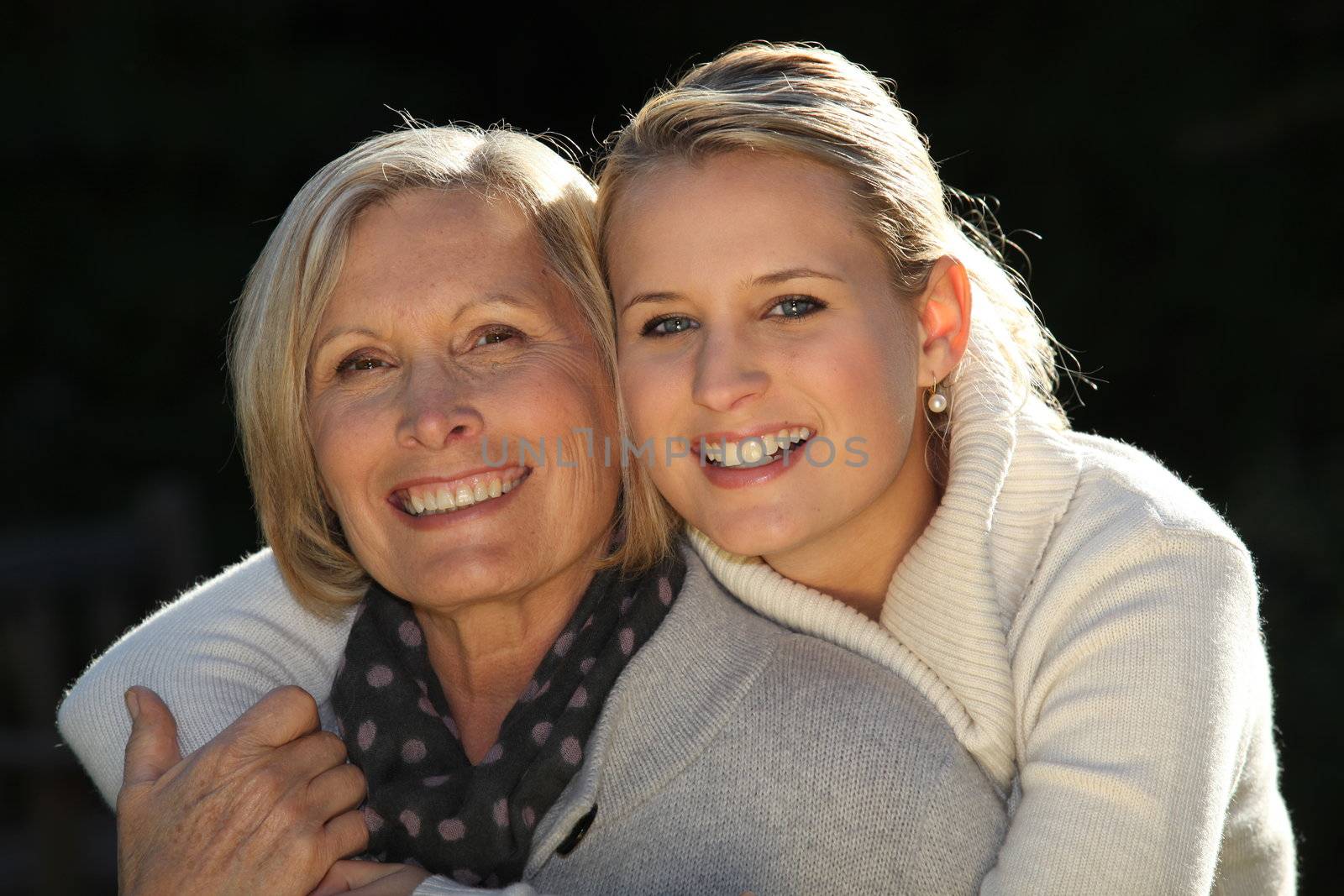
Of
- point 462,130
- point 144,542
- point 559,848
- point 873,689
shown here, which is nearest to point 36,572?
point 144,542

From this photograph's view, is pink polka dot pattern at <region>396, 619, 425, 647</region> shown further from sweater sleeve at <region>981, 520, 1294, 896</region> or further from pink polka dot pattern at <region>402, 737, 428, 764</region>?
→ sweater sleeve at <region>981, 520, 1294, 896</region>

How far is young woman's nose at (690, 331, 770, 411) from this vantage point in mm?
1914

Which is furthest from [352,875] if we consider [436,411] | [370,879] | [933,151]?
[933,151]

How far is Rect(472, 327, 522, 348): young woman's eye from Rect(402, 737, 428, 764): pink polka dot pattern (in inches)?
23.3

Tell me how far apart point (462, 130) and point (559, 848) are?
1.13m

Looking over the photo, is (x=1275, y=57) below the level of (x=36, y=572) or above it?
above

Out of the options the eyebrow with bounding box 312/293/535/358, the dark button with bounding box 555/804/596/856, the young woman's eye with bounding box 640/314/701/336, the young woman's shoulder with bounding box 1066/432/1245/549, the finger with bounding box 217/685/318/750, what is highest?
the eyebrow with bounding box 312/293/535/358

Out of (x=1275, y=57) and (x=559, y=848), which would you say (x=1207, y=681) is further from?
(x=1275, y=57)

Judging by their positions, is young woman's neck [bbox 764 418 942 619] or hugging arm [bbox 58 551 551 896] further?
young woman's neck [bbox 764 418 942 619]

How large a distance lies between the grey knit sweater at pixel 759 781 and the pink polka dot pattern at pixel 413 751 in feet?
0.41

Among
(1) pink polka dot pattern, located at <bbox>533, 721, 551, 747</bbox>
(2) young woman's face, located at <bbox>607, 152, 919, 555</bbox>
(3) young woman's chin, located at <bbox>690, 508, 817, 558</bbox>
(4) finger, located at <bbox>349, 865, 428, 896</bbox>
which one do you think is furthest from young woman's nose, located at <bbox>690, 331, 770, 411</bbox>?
(4) finger, located at <bbox>349, 865, 428, 896</bbox>

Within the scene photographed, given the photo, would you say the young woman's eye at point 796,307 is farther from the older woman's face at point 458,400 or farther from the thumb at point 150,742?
the thumb at point 150,742

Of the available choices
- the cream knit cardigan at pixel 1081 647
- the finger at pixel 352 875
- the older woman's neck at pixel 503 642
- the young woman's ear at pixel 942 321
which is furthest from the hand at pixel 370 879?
the young woman's ear at pixel 942 321

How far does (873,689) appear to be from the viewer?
1.88m
